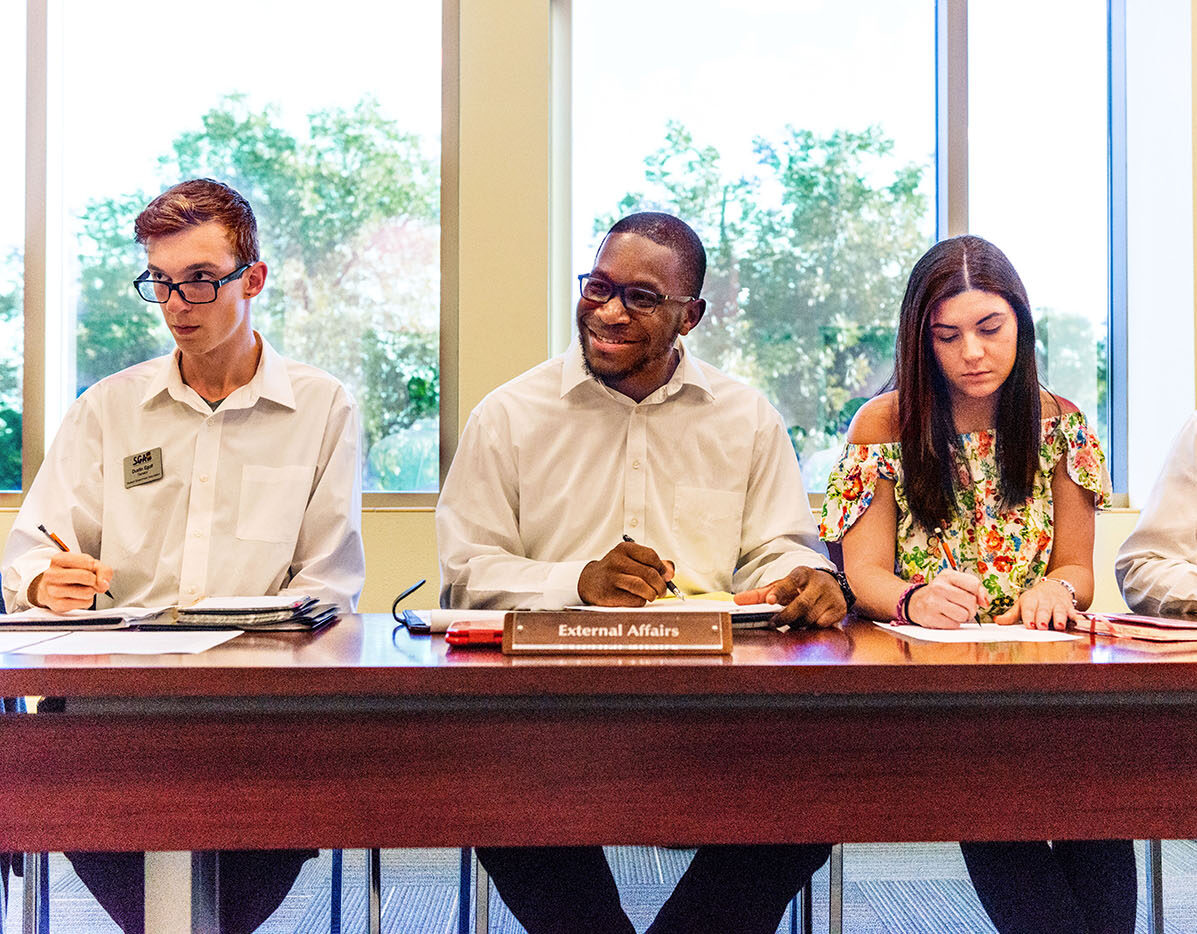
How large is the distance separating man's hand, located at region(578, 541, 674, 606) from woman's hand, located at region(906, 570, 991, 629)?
1.34 feet

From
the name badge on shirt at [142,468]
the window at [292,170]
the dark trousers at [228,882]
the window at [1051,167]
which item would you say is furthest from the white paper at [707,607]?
the window at [1051,167]

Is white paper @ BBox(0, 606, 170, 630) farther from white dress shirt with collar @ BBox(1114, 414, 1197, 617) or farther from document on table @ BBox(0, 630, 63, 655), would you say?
white dress shirt with collar @ BBox(1114, 414, 1197, 617)

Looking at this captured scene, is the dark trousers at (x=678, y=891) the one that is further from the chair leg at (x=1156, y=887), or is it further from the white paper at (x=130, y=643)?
the chair leg at (x=1156, y=887)

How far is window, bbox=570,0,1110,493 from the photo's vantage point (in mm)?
3412

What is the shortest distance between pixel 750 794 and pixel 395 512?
6.88 ft

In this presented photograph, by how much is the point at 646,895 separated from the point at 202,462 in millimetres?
1491

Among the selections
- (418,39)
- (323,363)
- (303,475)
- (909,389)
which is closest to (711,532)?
(909,389)

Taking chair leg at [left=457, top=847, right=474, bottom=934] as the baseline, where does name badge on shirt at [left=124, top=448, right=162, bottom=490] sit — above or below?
above

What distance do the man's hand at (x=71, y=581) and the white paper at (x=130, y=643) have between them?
194 millimetres

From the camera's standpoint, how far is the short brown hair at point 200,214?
2035mm

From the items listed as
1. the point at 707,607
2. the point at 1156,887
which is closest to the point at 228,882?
the point at 707,607

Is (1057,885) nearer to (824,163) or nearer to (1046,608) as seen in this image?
(1046,608)

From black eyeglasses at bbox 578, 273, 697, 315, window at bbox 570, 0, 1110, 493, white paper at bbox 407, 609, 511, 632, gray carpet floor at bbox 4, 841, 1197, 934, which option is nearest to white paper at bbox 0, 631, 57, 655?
white paper at bbox 407, 609, 511, 632

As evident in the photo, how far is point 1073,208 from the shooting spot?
3.54 meters
